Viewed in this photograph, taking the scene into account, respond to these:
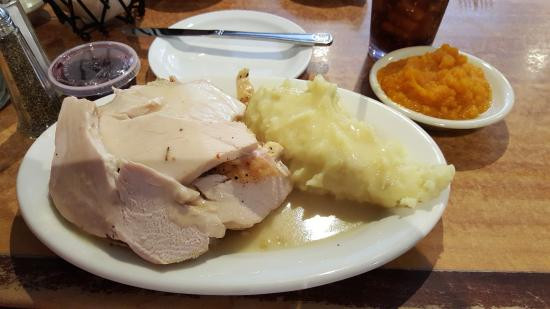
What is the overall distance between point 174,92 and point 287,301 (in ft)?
2.88

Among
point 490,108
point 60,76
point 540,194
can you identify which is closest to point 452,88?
point 490,108

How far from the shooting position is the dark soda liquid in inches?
88.0

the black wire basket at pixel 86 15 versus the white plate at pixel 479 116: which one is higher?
the black wire basket at pixel 86 15

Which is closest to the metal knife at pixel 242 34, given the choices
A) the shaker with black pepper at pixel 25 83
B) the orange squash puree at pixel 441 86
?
the orange squash puree at pixel 441 86

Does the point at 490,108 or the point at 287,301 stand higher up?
the point at 490,108

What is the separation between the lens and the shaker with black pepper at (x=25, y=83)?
70.7 inches

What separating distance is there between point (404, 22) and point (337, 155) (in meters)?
1.22

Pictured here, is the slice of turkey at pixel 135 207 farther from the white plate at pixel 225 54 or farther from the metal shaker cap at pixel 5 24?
the white plate at pixel 225 54

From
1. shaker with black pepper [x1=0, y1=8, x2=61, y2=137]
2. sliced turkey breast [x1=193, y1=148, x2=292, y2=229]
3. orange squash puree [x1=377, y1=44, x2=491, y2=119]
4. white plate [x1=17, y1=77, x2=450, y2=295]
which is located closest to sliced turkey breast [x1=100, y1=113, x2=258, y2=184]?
sliced turkey breast [x1=193, y1=148, x2=292, y2=229]

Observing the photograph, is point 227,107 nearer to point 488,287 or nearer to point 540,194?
point 488,287

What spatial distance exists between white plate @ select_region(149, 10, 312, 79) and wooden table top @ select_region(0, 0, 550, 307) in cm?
12

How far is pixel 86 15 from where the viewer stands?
263 cm

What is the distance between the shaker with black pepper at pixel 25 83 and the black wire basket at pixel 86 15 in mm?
695

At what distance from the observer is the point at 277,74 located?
2.34 meters
